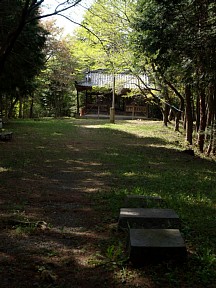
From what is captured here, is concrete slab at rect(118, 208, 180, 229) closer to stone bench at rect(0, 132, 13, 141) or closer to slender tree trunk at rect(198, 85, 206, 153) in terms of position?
slender tree trunk at rect(198, 85, 206, 153)

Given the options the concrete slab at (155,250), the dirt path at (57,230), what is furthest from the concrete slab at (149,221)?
the concrete slab at (155,250)

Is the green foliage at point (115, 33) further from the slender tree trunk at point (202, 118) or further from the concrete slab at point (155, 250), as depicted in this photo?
the concrete slab at point (155, 250)

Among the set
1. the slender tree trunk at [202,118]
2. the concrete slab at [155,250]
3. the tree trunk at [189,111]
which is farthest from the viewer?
the tree trunk at [189,111]

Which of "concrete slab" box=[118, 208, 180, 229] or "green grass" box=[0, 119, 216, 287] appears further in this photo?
"concrete slab" box=[118, 208, 180, 229]

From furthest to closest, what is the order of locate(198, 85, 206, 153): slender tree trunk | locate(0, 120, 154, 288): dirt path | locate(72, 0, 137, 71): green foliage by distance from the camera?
locate(72, 0, 137, 71): green foliage < locate(198, 85, 206, 153): slender tree trunk < locate(0, 120, 154, 288): dirt path

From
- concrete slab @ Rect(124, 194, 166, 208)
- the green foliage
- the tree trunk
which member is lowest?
concrete slab @ Rect(124, 194, 166, 208)

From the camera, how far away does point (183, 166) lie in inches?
404

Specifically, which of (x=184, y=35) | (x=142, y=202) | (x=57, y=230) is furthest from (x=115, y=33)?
(x=57, y=230)

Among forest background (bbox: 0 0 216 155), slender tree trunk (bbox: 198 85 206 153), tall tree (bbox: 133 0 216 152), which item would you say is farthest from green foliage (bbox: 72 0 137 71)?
tall tree (bbox: 133 0 216 152)

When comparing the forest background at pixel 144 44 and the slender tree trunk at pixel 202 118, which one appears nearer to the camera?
the forest background at pixel 144 44

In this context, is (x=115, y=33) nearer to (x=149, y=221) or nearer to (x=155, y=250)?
(x=149, y=221)

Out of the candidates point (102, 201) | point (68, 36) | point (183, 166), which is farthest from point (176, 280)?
point (68, 36)

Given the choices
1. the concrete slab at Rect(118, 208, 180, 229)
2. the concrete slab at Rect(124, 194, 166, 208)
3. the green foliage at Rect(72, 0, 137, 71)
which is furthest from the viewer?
the green foliage at Rect(72, 0, 137, 71)

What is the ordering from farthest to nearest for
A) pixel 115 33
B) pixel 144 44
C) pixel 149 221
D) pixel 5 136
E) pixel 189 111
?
1. pixel 115 33
2. pixel 189 111
3. pixel 5 136
4. pixel 144 44
5. pixel 149 221
